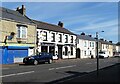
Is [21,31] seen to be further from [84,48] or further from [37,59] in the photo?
[84,48]

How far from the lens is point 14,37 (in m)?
36.7

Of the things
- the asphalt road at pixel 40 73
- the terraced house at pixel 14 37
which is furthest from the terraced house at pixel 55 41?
the asphalt road at pixel 40 73

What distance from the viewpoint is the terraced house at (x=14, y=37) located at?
34.8 metres

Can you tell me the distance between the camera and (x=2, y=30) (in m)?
34.6

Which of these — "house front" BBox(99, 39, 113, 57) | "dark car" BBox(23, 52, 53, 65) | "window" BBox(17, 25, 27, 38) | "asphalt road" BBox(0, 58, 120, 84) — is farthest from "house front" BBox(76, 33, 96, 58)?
"asphalt road" BBox(0, 58, 120, 84)

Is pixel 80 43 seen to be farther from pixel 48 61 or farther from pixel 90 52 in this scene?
pixel 48 61

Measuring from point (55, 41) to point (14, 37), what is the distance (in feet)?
42.3

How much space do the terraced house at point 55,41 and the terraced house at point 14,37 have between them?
110 inches

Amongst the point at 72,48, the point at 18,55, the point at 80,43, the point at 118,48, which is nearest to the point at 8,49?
the point at 18,55

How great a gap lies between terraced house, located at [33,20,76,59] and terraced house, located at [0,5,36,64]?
9.13 ft

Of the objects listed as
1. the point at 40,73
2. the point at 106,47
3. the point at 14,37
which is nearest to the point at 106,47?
the point at 106,47

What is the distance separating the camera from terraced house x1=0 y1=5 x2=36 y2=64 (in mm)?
34812

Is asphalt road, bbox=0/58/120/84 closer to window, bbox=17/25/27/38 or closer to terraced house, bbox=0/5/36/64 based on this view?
terraced house, bbox=0/5/36/64

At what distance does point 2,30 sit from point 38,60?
6.46 meters
